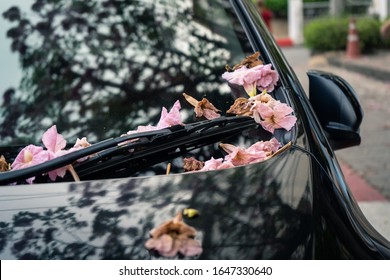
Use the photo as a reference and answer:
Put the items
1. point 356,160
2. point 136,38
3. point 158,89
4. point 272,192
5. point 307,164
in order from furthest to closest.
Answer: point 356,160 < point 136,38 < point 158,89 < point 307,164 < point 272,192

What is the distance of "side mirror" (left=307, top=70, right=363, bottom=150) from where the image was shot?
2533mm

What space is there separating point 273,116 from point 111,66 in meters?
0.87

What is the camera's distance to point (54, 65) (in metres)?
2.66

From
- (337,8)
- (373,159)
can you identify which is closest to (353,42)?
(337,8)

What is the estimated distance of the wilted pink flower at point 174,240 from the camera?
1469 millimetres

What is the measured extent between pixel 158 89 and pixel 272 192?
938 millimetres

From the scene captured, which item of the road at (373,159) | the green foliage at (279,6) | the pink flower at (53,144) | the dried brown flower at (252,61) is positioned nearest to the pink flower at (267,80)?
the dried brown flower at (252,61)

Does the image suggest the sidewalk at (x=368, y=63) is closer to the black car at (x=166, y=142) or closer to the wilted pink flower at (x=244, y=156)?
the black car at (x=166, y=142)

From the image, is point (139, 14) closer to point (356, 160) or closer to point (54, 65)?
point (54, 65)

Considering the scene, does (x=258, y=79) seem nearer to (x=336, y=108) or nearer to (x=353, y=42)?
(x=336, y=108)

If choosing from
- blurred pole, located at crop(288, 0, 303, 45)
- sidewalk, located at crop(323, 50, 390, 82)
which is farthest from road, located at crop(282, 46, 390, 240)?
blurred pole, located at crop(288, 0, 303, 45)

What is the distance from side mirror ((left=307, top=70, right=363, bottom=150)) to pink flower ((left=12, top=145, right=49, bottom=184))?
3.90 ft
